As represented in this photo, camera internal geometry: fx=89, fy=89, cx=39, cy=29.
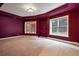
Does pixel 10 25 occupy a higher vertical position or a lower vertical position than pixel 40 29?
higher

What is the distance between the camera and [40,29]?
8602mm

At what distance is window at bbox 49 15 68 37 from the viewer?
5746 millimetres

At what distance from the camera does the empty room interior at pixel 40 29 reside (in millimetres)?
3904

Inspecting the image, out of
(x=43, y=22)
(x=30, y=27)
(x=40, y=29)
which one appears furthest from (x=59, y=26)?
(x=30, y=27)

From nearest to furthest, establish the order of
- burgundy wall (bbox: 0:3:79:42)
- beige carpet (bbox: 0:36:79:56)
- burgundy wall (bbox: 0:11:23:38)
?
beige carpet (bbox: 0:36:79:56), burgundy wall (bbox: 0:3:79:42), burgundy wall (bbox: 0:11:23:38)

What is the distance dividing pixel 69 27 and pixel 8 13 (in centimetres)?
502

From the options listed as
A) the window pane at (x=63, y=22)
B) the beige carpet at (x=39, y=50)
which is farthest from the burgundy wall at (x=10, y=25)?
the window pane at (x=63, y=22)

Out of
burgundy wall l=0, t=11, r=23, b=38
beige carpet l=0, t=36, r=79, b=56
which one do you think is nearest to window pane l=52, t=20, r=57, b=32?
beige carpet l=0, t=36, r=79, b=56

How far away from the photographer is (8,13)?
7367 mm

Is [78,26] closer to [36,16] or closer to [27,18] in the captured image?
[36,16]

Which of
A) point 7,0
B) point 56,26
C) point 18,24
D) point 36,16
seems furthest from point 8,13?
point 7,0

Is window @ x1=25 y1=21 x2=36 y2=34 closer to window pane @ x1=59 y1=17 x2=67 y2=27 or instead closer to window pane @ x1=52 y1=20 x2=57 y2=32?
window pane @ x1=52 y1=20 x2=57 y2=32

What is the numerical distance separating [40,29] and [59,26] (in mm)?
2634

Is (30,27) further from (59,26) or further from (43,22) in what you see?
(59,26)
